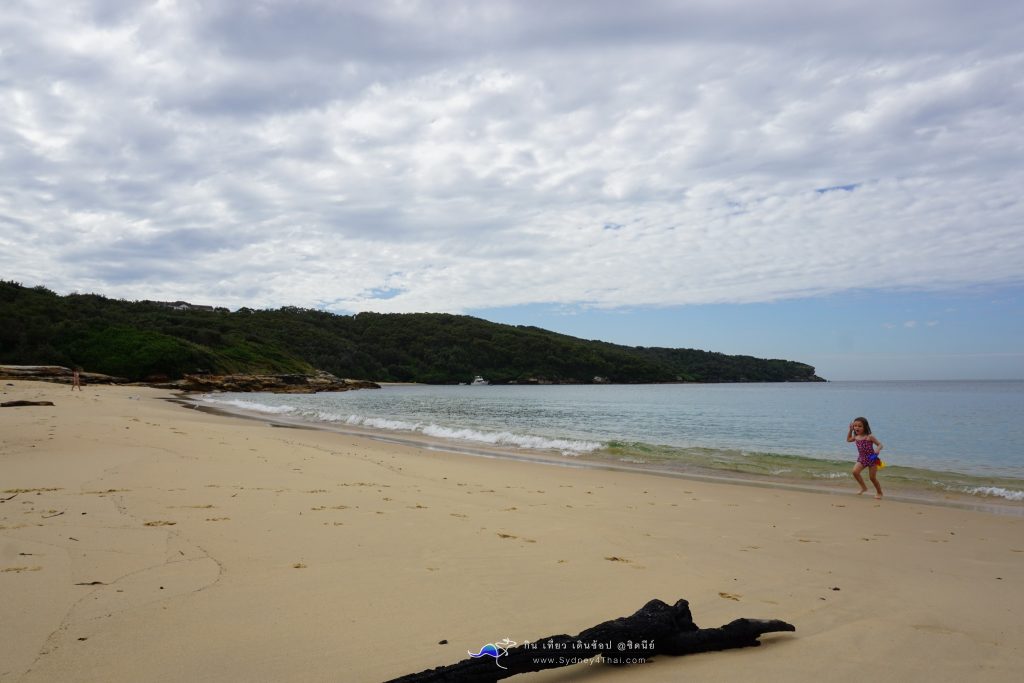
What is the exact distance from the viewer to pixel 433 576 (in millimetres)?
4578

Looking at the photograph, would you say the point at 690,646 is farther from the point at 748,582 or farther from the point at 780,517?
the point at 780,517

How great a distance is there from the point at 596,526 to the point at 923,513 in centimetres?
564

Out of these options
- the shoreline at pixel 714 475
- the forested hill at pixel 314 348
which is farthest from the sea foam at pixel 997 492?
the forested hill at pixel 314 348

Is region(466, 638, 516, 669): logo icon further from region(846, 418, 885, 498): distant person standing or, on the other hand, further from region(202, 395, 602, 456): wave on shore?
region(202, 395, 602, 456): wave on shore

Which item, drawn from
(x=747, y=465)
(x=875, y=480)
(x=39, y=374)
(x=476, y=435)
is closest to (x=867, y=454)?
(x=875, y=480)

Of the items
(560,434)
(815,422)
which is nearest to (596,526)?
(560,434)

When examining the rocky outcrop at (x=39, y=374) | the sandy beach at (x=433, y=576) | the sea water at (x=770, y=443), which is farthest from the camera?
the rocky outcrop at (x=39, y=374)

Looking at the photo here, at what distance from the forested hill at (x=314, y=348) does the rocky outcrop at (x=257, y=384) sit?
124 inches

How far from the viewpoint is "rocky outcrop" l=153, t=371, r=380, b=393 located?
5784cm

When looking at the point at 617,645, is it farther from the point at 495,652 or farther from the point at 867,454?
the point at 867,454

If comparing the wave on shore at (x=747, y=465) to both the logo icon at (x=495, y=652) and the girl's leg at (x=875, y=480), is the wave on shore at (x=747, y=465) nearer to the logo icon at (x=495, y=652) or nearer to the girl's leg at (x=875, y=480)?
the girl's leg at (x=875, y=480)

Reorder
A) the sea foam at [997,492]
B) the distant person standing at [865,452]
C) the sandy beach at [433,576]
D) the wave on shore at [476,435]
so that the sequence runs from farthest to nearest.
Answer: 1. the wave on shore at [476,435]
2. the distant person standing at [865,452]
3. the sea foam at [997,492]
4. the sandy beach at [433,576]

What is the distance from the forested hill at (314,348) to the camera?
58.0 m

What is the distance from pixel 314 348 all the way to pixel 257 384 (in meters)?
44.5
